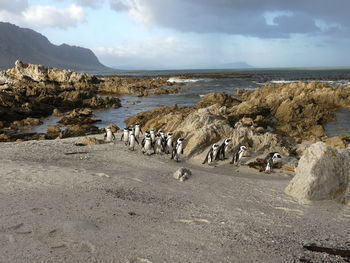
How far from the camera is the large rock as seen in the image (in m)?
8.32

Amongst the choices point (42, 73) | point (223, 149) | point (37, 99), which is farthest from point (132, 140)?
point (42, 73)

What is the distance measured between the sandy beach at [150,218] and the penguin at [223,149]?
2910 millimetres

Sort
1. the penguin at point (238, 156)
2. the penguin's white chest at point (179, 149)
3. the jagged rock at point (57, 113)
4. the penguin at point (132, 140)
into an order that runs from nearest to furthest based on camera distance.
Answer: the penguin at point (238, 156), the penguin's white chest at point (179, 149), the penguin at point (132, 140), the jagged rock at point (57, 113)

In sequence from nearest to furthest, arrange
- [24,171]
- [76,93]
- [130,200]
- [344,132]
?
[130,200], [24,171], [344,132], [76,93]

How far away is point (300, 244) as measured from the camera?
5953mm

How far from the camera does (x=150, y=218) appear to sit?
675 cm

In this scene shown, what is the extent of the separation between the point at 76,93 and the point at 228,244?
4051 centimetres

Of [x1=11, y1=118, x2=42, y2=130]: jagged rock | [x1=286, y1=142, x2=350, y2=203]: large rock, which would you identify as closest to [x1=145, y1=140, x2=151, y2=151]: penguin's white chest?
[x1=286, y1=142, x2=350, y2=203]: large rock

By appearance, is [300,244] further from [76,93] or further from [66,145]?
[76,93]

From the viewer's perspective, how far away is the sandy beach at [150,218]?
5348mm

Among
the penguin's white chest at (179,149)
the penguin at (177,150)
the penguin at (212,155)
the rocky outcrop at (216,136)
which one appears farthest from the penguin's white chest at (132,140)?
the penguin at (212,155)

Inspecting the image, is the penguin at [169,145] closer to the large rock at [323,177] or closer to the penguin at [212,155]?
the penguin at [212,155]

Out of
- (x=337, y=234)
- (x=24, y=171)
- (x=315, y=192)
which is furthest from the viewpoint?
(x=24, y=171)

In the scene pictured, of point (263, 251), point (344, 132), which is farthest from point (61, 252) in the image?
point (344, 132)
